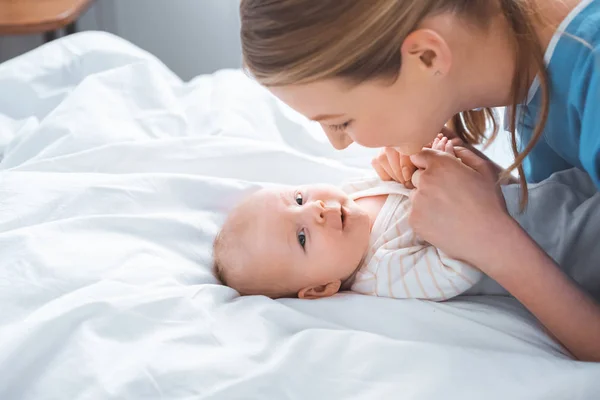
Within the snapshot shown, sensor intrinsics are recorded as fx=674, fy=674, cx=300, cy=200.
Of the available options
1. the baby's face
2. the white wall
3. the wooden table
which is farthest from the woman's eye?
the white wall

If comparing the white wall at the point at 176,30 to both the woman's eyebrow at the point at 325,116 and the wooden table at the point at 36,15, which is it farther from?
the woman's eyebrow at the point at 325,116

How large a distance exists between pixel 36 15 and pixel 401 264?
1353 millimetres

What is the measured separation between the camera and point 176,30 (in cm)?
242

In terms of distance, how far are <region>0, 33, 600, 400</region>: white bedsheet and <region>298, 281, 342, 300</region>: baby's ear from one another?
0.26ft

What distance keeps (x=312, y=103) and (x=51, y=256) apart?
0.48 metres

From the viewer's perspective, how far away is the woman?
2.62 feet

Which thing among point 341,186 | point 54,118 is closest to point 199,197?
point 341,186

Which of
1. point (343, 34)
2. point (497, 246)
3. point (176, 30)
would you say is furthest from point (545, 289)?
point (176, 30)

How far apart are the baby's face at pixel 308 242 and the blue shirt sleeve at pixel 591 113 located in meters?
0.40

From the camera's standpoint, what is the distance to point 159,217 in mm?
1161

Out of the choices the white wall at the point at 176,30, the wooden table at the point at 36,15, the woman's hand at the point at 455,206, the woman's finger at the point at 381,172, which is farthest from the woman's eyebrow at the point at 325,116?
the white wall at the point at 176,30

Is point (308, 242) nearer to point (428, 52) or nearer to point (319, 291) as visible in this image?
point (319, 291)

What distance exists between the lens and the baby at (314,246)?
111cm

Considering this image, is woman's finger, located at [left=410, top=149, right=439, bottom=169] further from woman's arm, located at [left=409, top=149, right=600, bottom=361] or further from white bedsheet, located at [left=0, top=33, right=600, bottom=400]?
white bedsheet, located at [left=0, top=33, right=600, bottom=400]
